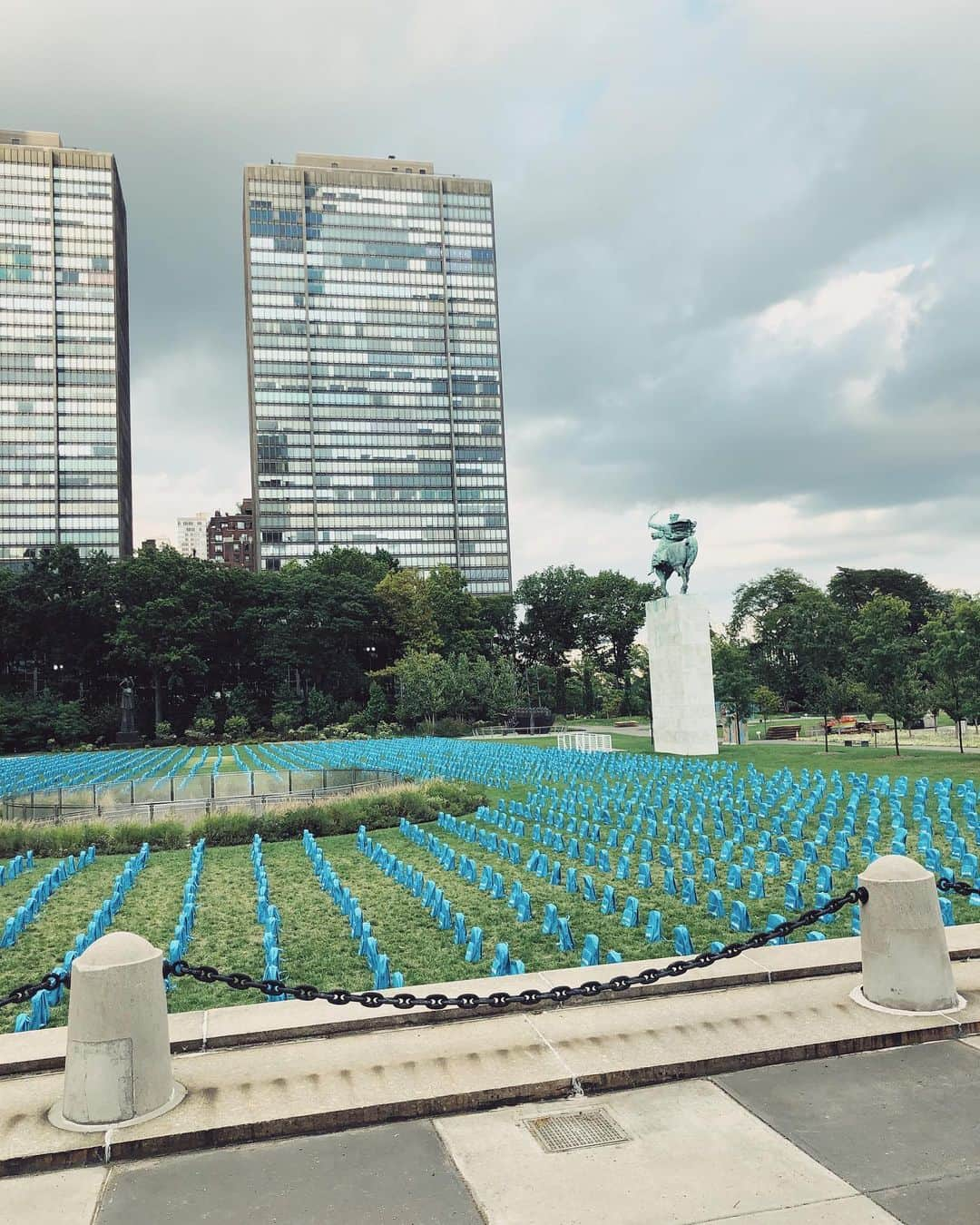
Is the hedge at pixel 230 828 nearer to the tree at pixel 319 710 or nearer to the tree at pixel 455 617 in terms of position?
the tree at pixel 319 710

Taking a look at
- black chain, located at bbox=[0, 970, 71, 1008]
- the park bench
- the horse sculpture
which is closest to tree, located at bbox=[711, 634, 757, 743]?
the park bench

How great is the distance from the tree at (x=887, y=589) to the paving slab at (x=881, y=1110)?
9935 cm

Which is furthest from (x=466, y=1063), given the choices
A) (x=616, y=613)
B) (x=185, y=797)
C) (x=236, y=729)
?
(x=616, y=613)

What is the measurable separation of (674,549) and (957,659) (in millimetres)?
12622

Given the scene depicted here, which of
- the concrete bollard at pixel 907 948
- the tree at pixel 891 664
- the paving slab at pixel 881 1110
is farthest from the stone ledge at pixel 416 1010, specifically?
the tree at pixel 891 664

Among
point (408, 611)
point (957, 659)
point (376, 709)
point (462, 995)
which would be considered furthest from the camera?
point (408, 611)

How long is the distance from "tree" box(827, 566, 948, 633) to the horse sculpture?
62851mm

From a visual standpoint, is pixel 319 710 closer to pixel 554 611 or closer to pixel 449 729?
pixel 449 729

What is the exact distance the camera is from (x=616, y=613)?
330 feet

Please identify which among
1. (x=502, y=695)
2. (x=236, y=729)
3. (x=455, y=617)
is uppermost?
(x=455, y=617)

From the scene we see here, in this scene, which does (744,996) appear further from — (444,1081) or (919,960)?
(444,1081)

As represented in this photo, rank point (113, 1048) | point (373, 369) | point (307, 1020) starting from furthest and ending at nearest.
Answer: point (373, 369) → point (307, 1020) → point (113, 1048)

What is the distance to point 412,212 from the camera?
154 m

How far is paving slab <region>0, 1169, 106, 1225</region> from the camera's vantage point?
4.57 metres
